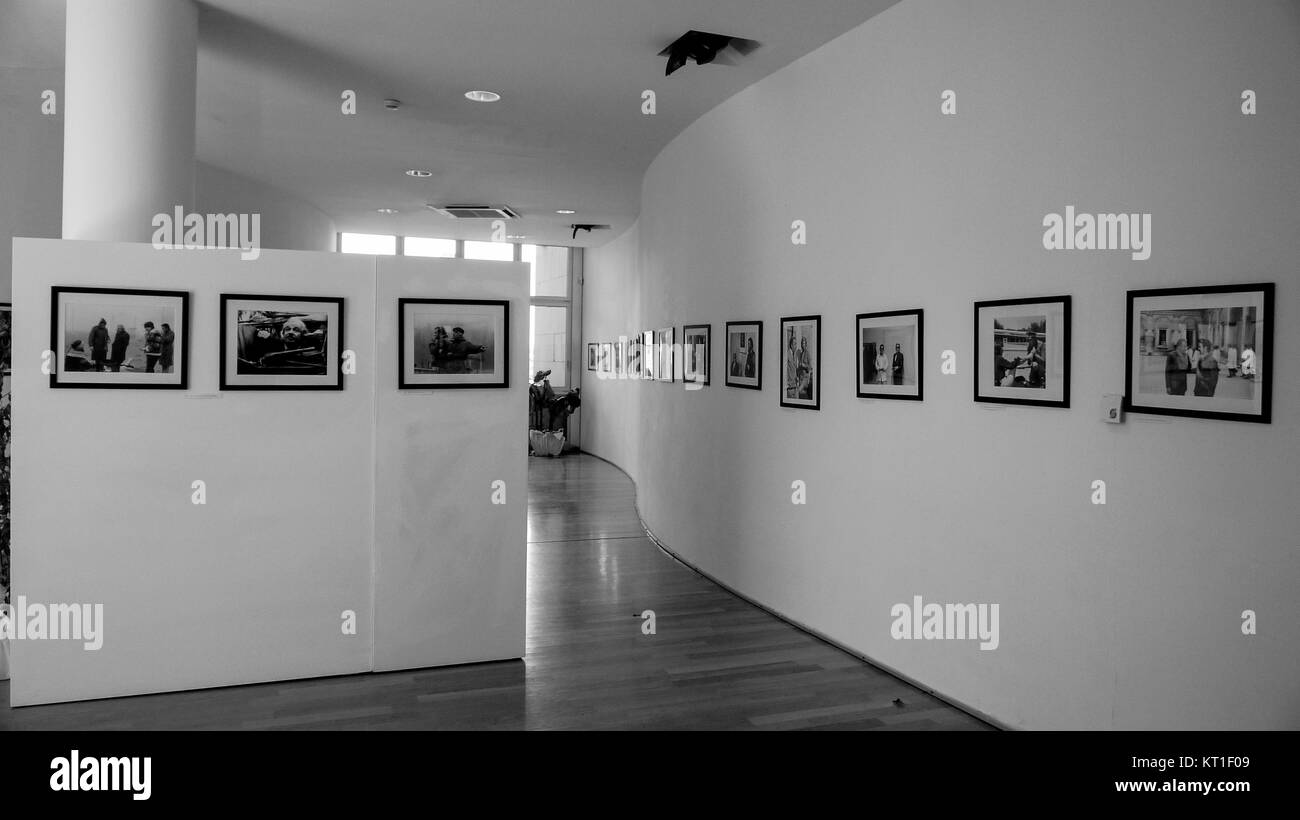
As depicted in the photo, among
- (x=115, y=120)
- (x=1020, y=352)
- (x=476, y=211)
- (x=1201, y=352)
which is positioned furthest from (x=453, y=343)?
(x=476, y=211)

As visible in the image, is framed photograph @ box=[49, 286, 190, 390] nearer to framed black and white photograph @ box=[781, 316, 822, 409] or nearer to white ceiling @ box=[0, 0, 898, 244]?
white ceiling @ box=[0, 0, 898, 244]

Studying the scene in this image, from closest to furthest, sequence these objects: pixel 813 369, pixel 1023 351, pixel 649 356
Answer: pixel 1023 351
pixel 813 369
pixel 649 356

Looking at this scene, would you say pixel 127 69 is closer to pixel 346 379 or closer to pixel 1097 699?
pixel 346 379

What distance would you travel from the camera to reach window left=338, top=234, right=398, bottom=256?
16.3 metres

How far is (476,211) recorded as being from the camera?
13055 millimetres

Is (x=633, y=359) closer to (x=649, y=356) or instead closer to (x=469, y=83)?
(x=649, y=356)

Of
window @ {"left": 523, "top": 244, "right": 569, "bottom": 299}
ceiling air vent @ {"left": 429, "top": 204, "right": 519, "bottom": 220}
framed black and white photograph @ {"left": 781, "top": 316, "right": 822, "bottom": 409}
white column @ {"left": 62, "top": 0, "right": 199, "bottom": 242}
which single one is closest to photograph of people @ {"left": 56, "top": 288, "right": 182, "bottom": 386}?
white column @ {"left": 62, "top": 0, "right": 199, "bottom": 242}

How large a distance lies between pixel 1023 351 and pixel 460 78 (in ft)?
16.0

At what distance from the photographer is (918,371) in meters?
5.17

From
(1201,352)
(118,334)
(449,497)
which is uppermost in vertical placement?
(118,334)

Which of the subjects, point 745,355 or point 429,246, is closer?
point 745,355

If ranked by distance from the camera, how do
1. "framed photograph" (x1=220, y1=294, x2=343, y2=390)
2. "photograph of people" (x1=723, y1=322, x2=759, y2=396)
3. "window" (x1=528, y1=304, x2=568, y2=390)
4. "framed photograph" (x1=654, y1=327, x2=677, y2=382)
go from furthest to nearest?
"window" (x1=528, y1=304, x2=568, y2=390)
"framed photograph" (x1=654, y1=327, x2=677, y2=382)
"photograph of people" (x1=723, y1=322, x2=759, y2=396)
"framed photograph" (x1=220, y1=294, x2=343, y2=390)
